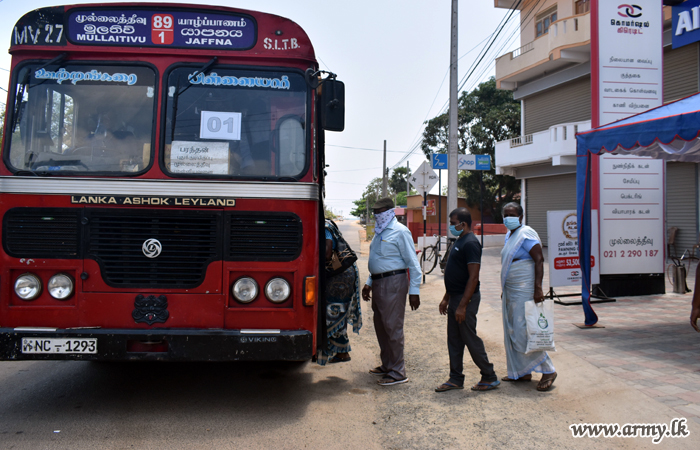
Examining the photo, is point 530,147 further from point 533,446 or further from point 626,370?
point 533,446

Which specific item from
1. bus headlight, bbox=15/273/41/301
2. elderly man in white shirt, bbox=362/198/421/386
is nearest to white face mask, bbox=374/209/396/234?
elderly man in white shirt, bbox=362/198/421/386

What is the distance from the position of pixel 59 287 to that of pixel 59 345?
46 cm

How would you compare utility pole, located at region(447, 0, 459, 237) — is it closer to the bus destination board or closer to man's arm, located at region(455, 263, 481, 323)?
man's arm, located at region(455, 263, 481, 323)

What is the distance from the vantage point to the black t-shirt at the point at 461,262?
16.1 ft

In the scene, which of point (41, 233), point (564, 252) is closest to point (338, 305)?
point (41, 233)

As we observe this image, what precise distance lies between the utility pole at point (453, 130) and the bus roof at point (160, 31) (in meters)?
9.40

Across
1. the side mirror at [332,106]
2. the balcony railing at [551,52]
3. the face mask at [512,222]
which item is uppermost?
the balcony railing at [551,52]

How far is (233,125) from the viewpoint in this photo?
4457mm

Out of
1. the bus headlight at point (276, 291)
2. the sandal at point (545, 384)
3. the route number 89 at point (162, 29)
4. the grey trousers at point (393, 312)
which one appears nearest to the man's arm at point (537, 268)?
the sandal at point (545, 384)

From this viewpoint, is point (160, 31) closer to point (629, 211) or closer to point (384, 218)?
point (384, 218)

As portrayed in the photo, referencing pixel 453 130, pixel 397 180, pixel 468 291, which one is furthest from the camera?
pixel 397 180

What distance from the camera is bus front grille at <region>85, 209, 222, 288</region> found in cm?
426

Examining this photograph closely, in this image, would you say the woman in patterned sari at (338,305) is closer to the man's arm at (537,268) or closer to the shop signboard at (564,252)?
the man's arm at (537,268)

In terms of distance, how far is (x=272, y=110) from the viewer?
14.9 ft
